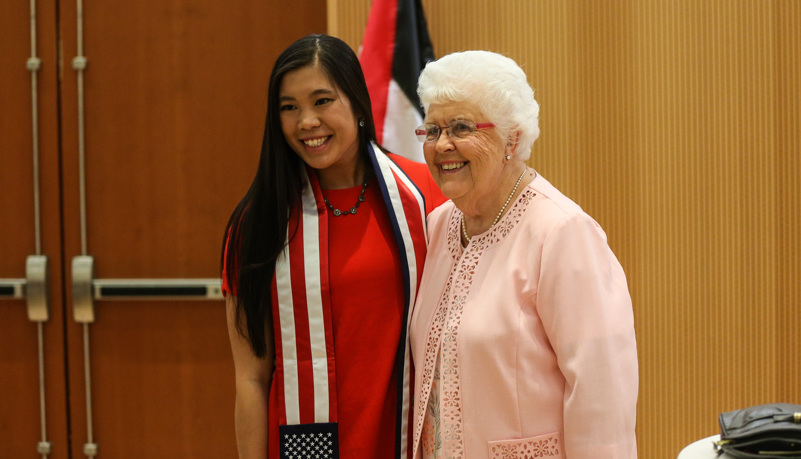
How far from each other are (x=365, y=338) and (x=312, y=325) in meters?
0.13

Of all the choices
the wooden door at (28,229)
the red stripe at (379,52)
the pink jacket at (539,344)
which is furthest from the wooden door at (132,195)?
the pink jacket at (539,344)

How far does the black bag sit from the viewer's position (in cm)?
163

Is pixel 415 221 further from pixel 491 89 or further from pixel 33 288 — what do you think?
pixel 33 288

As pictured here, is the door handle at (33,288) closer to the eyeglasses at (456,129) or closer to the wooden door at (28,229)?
the wooden door at (28,229)

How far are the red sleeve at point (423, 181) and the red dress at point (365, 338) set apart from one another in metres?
0.25

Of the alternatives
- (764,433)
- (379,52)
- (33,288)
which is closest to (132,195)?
(33,288)

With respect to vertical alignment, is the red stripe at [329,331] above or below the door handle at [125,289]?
below

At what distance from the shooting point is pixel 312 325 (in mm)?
1872

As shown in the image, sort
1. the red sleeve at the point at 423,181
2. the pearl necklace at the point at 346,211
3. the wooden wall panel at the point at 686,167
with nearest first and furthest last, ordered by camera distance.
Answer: the pearl necklace at the point at 346,211 → the red sleeve at the point at 423,181 → the wooden wall panel at the point at 686,167

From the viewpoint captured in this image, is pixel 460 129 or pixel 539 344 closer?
pixel 539 344

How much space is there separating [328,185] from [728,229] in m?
1.53

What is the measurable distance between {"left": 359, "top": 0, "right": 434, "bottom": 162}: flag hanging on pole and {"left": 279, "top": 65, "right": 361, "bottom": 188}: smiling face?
791 mm

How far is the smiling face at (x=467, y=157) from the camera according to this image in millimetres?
1654

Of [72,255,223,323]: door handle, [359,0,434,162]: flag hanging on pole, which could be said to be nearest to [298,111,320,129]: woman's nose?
[359,0,434,162]: flag hanging on pole
